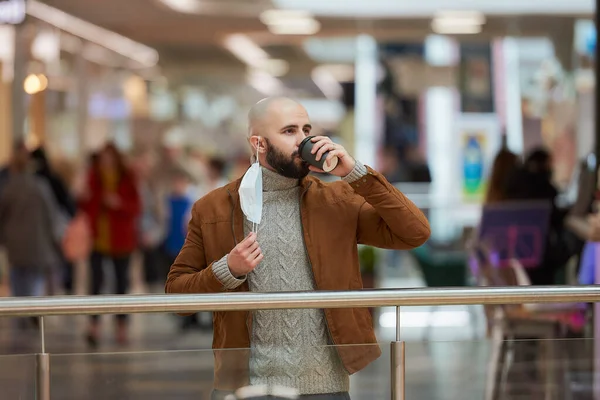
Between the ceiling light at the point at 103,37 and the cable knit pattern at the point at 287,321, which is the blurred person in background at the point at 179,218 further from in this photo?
the cable knit pattern at the point at 287,321

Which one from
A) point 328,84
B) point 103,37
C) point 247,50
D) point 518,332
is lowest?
point 518,332

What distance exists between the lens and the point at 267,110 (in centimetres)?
346

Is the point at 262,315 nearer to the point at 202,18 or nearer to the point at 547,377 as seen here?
the point at 547,377

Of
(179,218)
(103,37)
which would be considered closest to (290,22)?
(103,37)

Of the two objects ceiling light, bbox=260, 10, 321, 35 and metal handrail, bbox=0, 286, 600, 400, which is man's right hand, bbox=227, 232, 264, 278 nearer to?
metal handrail, bbox=0, 286, 600, 400

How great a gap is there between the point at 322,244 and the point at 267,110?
425 millimetres

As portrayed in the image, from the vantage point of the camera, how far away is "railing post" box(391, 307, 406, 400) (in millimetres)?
3689

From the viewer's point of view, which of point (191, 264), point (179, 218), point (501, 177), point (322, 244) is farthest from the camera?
point (179, 218)

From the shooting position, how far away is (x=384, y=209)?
133 inches

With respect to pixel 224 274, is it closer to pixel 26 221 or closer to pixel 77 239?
pixel 26 221

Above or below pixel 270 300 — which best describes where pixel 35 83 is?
above

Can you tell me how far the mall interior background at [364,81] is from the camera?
12.6 meters

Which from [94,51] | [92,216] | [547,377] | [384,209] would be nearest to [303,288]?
[384,209]

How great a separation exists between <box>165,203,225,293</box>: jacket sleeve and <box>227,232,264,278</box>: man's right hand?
0.21 metres
